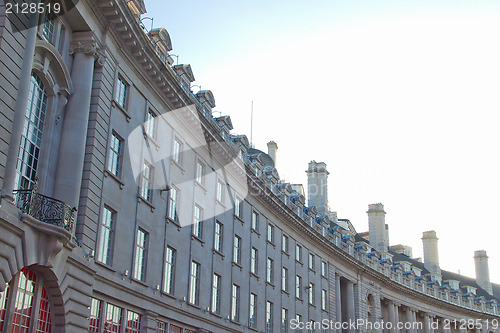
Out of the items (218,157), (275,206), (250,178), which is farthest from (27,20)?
(275,206)

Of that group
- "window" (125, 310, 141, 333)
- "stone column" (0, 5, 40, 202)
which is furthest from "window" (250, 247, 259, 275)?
"stone column" (0, 5, 40, 202)

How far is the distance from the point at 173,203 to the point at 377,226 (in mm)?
51639

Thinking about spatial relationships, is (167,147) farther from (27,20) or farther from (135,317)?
(27,20)

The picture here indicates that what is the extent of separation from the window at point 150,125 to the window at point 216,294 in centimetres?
998

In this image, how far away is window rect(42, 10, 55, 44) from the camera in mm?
A: 25312

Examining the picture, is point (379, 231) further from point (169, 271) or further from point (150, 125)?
point (150, 125)

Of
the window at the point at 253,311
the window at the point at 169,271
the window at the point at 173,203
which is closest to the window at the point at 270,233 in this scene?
the window at the point at 253,311

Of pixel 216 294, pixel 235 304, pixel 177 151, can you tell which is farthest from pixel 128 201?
pixel 235 304

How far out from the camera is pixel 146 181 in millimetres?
32469

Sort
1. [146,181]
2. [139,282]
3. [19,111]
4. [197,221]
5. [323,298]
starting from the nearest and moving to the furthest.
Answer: [19,111], [139,282], [146,181], [197,221], [323,298]

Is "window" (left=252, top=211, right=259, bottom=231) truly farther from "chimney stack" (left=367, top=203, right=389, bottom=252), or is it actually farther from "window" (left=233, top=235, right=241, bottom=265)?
"chimney stack" (left=367, top=203, right=389, bottom=252)

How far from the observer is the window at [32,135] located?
2344 cm

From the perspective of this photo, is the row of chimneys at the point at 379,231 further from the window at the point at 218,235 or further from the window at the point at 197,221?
the window at the point at 197,221

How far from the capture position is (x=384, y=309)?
2832 inches
